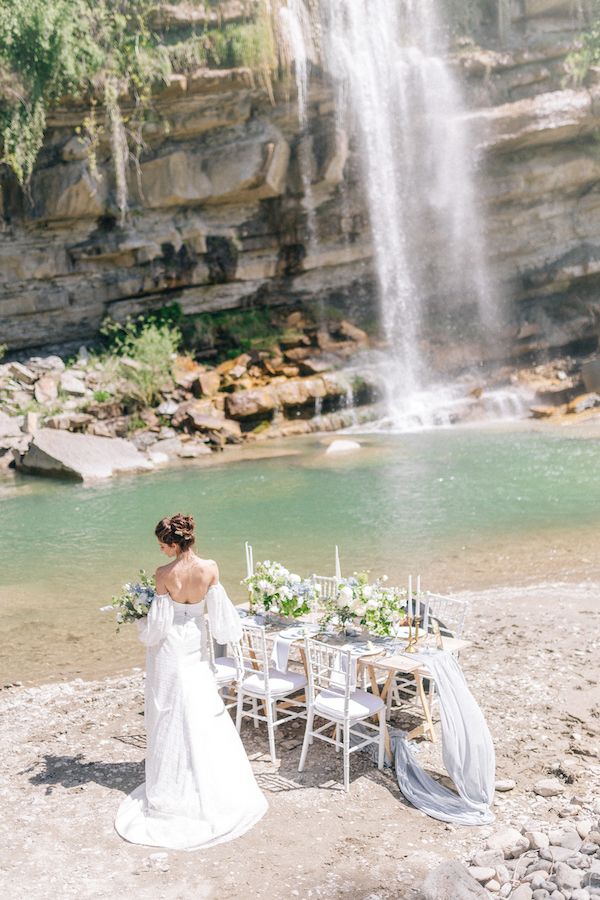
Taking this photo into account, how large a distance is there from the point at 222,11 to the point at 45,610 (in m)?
23.3

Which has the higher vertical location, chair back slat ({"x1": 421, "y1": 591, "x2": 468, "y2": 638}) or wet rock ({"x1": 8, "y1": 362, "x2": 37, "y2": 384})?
wet rock ({"x1": 8, "y1": 362, "x2": 37, "y2": 384})

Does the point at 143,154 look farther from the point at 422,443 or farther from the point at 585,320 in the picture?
the point at 585,320

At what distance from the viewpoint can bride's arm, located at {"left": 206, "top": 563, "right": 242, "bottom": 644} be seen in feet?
18.7

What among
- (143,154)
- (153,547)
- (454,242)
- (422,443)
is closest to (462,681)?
(153,547)

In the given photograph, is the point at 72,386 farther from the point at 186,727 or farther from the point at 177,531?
the point at 186,727

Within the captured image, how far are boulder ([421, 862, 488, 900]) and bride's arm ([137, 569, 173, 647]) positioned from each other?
2.28m

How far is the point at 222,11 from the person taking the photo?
27.2 metres

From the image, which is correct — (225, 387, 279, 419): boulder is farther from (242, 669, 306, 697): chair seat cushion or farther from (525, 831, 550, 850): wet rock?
(525, 831, 550, 850): wet rock

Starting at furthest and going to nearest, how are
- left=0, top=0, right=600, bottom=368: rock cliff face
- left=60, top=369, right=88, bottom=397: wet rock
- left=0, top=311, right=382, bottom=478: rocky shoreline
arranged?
left=0, top=0, right=600, bottom=368: rock cliff face → left=60, top=369, right=88, bottom=397: wet rock → left=0, top=311, right=382, bottom=478: rocky shoreline

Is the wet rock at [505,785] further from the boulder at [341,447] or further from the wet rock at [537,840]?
the boulder at [341,447]

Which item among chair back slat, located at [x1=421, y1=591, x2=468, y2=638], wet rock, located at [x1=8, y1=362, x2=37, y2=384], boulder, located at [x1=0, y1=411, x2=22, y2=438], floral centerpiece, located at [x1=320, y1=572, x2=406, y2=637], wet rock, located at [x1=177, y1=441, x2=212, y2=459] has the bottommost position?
chair back slat, located at [x1=421, y1=591, x2=468, y2=638]

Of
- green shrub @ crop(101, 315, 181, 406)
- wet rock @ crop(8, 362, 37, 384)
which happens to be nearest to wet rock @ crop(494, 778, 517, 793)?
green shrub @ crop(101, 315, 181, 406)

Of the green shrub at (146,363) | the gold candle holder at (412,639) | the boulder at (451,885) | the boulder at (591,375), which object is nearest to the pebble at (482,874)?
the boulder at (451,885)

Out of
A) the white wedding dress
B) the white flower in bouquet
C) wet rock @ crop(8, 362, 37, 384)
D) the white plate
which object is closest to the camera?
the white wedding dress
